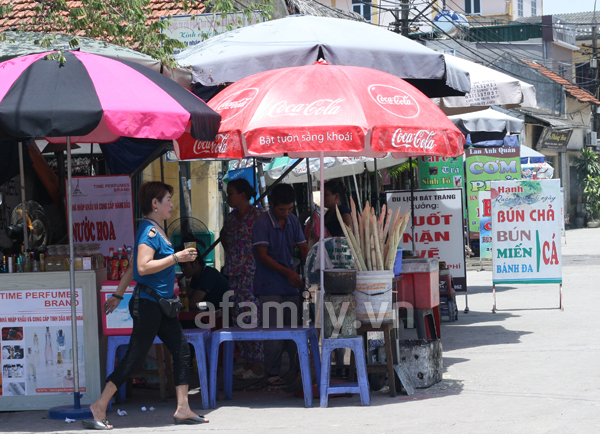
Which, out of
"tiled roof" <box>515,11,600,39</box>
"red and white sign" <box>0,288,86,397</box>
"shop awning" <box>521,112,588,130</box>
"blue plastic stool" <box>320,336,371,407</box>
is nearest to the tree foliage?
"red and white sign" <box>0,288,86,397</box>

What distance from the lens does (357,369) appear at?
6.30 m

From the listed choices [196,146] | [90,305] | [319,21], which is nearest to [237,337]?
[90,305]

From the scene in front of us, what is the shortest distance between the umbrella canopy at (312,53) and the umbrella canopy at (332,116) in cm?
95

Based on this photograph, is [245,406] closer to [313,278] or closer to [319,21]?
[313,278]

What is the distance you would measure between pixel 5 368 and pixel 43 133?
87.0 inches

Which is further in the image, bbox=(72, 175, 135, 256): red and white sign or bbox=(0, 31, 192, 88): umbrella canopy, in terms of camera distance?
bbox=(72, 175, 135, 256): red and white sign

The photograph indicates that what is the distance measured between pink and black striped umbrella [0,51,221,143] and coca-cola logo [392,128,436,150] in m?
1.43

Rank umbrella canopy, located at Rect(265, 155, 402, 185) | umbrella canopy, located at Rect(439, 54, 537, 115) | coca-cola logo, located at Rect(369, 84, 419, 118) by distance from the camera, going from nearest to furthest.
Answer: coca-cola logo, located at Rect(369, 84, 419, 118) → umbrella canopy, located at Rect(439, 54, 537, 115) → umbrella canopy, located at Rect(265, 155, 402, 185)

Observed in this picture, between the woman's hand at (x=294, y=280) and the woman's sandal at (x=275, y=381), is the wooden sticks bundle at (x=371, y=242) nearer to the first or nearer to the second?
the woman's hand at (x=294, y=280)

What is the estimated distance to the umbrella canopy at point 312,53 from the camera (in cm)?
764

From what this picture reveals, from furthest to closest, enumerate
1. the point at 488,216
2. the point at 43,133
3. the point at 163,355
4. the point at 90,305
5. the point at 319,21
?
the point at 488,216, the point at 319,21, the point at 163,355, the point at 90,305, the point at 43,133

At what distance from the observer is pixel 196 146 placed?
6746 millimetres

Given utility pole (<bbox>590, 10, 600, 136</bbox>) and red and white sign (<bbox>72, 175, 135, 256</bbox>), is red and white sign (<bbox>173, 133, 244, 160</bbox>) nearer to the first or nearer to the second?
red and white sign (<bbox>72, 175, 135, 256</bbox>)

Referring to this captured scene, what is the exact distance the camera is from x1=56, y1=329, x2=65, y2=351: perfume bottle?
21.1 feet
